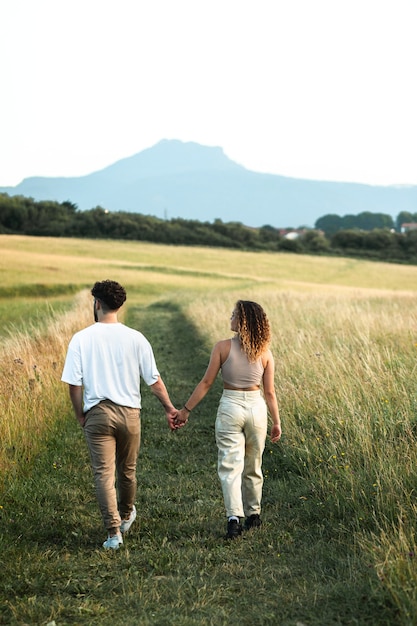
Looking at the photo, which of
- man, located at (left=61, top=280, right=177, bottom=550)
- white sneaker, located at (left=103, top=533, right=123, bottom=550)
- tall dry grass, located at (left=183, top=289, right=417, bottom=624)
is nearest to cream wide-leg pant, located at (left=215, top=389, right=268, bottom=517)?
man, located at (left=61, top=280, right=177, bottom=550)

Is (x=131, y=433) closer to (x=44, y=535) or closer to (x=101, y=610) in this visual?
(x=44, y=535)

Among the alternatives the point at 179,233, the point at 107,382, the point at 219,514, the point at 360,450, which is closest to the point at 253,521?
the point at 219,514

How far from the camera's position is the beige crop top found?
6.39 m

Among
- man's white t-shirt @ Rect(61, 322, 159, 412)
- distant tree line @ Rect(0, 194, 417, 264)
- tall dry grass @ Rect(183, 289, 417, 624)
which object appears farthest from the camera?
distant tree line @ Rect(0, 194, 417, 264)

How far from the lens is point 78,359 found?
20.0 feet

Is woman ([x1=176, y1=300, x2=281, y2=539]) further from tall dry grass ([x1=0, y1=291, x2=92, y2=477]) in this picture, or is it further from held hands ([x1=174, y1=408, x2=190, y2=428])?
tall dry grass ([x1=0, y1=291, x2=92, y2=477])

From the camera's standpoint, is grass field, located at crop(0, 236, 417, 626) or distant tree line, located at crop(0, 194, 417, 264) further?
distant tree line, located at crop(0, 194, 417, 264)

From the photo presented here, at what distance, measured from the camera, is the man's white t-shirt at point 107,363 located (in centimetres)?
611

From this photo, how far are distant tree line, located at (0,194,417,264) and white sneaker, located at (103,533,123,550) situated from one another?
66.9 meters

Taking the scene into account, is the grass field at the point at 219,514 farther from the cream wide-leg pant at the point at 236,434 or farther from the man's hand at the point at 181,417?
the man's hand at the point at 181,417

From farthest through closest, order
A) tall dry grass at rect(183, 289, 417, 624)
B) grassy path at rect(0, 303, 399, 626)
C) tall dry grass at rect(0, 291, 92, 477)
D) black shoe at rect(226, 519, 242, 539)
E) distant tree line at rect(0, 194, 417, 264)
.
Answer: distant tree line at rect(0, 194, 417, 264), tall dry grass at rect(0, 291, 92, 477), black shoe at rect(226, 519, 242, 539), tall dry grass at rect(183, 289, 417, 624), grassy path at rect(0, 303, 399, 626)

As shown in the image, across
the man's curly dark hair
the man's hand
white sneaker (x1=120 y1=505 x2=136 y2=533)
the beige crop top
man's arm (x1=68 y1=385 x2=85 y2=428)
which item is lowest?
white sneaker (x1=120 y1=505 x2=136 y2=533)

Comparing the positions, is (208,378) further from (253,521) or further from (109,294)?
(253,521)

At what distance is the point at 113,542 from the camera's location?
241 inches
